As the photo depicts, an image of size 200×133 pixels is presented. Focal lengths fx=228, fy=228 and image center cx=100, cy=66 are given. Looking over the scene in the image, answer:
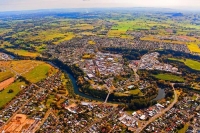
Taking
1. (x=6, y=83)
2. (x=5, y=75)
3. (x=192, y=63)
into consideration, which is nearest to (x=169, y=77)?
(x=192, y=63)

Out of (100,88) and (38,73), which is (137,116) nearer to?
(100,88)

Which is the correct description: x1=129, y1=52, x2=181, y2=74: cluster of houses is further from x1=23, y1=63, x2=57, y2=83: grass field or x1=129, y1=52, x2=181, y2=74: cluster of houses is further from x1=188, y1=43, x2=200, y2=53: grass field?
x1=23, y1=63, x2=57, y2=83: grass field

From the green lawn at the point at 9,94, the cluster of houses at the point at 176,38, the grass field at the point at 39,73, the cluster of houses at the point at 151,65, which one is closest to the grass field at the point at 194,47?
the cluster of houses at the point at 176,38

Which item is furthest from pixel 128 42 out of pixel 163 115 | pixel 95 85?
pixel 163 115

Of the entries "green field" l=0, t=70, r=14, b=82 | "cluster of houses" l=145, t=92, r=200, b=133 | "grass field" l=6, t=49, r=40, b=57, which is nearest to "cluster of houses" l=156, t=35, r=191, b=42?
"grass field" l=6, t=49, r=40, b=57

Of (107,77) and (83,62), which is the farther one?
(83,62)

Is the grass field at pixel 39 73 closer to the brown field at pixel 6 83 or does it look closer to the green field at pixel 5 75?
the brown field at pixel 6 83

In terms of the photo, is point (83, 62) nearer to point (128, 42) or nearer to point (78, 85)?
point (78, 85)
